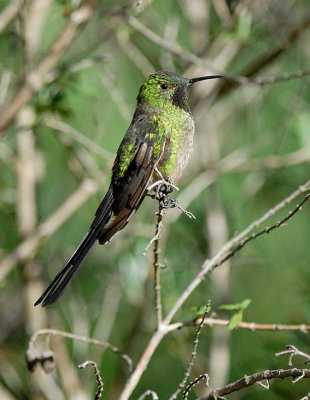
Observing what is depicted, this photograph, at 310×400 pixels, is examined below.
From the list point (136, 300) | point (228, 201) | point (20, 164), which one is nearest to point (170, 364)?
point (228, 201)

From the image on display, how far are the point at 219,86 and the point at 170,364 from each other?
A: 3.26 metres

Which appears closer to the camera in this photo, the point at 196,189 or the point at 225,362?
the point at 225,362

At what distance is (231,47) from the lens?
5.17 metres

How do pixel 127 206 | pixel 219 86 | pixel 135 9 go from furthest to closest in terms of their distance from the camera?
pixel 219 86, pixel 135 9, pixel 127 206

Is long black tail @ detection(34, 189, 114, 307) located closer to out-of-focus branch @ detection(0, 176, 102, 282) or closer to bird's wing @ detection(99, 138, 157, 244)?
bird's wing @ detection(99, 138, 157, 244)

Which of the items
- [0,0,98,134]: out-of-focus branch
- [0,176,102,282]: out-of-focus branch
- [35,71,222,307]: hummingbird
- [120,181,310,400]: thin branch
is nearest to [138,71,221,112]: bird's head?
[35,71,222,307]: hummingbird

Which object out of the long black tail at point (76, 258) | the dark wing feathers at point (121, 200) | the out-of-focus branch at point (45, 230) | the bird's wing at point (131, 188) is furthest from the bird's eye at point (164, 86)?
the out-of-focus branch at point (45, 230)

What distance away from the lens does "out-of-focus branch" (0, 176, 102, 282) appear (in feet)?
14.7

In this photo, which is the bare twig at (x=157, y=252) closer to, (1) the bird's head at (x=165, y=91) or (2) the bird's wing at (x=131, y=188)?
(2) the bird's wing at (x=131, y=188)

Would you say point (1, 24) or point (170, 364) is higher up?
point (1, 24)

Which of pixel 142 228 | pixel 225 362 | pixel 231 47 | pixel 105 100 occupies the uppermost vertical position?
pixel 105 100

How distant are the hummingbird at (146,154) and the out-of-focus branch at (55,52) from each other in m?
0.44

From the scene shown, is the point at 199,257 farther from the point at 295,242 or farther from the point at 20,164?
the point at 295,242

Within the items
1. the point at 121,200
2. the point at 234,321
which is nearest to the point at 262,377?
the point at 234,321
